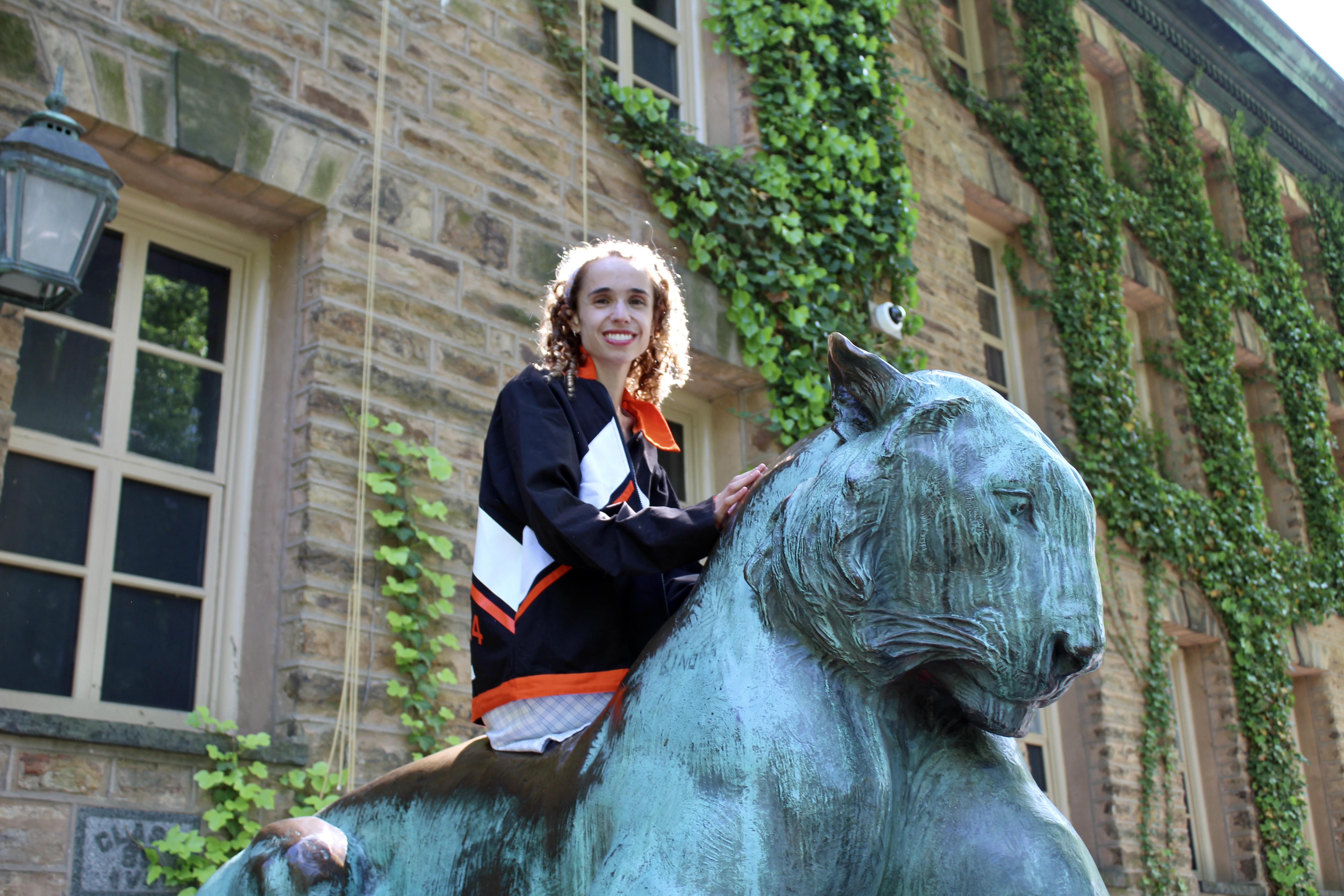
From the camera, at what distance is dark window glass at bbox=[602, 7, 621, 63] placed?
6641 mm

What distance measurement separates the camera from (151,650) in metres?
4.15

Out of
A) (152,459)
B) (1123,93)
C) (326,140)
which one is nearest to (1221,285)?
(1123,93)

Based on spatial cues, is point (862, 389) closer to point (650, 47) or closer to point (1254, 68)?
point (650, 47)

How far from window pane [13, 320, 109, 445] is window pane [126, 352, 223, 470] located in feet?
0.43

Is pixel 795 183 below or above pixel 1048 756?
above

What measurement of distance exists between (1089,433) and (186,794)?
668 cm

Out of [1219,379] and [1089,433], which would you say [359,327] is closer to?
[1089,433]

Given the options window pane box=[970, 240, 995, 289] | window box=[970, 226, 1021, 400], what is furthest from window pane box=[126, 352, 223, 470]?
window pane box=[970, 240, 995, 289]

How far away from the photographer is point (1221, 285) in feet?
36.4

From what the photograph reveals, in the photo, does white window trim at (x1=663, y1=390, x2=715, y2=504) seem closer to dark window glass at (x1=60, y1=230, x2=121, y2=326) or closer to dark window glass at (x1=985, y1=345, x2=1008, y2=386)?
dark window glass at (x1=60, y1=230, x2=121, y2=326)

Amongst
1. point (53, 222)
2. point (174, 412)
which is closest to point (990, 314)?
point (174, 412)

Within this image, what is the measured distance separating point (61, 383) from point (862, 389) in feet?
11.0

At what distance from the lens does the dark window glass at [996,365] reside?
9.12 m

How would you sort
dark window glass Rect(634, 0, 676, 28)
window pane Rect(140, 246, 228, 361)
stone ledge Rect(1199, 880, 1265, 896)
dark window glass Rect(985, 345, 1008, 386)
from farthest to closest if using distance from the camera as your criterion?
dark window glass Rect(985, 345, 1008, 386), stone ledge Rect(1199, 880, 1265, 896), dark window glass Rect(634, 0, 676, 28), window pane Rect(140, 246, 228, 361)
